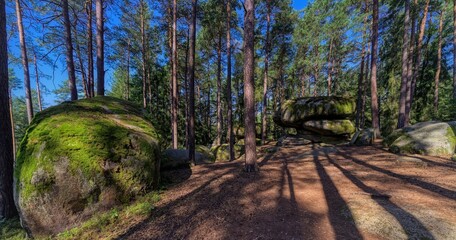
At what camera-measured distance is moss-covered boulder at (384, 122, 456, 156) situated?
6777 mm

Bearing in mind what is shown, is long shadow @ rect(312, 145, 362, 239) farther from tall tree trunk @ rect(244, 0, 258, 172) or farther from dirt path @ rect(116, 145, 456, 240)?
tall tree trunk @ rect(244, 0, 258, 172)

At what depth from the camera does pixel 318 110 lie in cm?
1355

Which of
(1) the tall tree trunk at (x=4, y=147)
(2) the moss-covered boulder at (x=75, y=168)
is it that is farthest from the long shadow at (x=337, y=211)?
(1) the tall tree trunk at (x=4, y=147)

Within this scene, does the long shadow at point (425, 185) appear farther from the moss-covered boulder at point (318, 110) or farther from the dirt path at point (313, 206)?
the moss-covered boulder at point (318, 110)

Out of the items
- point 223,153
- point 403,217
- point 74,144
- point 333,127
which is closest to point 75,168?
point 74,144

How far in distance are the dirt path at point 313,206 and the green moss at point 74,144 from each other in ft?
4.71

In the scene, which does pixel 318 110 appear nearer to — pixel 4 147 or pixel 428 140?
pixel 428 140

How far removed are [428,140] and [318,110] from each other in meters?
6.67

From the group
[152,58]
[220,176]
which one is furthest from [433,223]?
[152,58]

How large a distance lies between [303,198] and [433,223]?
1.81m

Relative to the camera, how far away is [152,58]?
61.3 ft

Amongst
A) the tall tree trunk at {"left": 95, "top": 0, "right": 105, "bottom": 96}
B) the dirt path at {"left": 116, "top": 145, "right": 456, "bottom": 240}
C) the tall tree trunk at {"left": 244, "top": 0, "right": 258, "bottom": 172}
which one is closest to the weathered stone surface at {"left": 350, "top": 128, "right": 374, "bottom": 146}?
the dirt path at {"left": 116, "top": 145, "right": 456, "bottom": 240}

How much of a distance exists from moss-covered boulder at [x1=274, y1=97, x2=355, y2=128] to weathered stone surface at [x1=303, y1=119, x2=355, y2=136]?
387mm

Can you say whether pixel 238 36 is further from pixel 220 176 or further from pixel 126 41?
pixel 220 176
